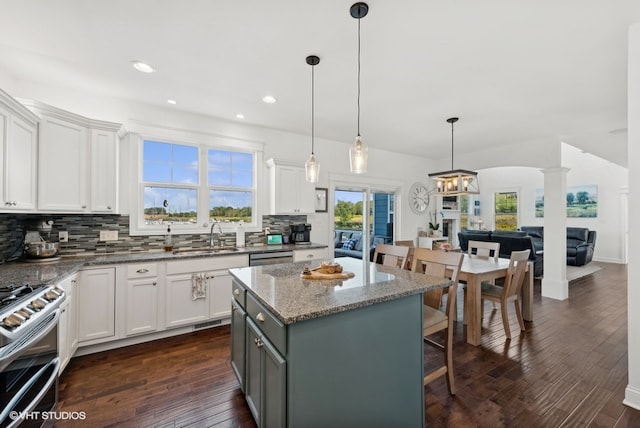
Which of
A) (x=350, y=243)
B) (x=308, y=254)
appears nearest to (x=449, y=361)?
(x=308, y=254)

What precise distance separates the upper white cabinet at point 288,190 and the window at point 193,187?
0.95ft

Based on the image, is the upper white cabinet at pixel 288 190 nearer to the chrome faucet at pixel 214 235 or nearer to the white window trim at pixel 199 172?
the white window trim at pixel 199 172

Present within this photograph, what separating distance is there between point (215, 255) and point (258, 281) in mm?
1560

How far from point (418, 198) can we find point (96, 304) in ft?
19.0

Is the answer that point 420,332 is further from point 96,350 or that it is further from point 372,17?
point 96,350

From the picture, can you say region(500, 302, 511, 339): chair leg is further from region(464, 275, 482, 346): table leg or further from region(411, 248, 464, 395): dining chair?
region(411, 248, 464, 395): dining chair

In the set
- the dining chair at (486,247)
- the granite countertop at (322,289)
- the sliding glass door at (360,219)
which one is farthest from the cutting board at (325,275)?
the sliding glass door at (360,219)

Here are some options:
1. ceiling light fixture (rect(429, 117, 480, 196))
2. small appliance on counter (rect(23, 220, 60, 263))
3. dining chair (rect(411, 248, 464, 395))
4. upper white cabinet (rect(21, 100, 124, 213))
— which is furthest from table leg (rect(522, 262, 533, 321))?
small appliance on counter (rect(23, 220, 60, 263))

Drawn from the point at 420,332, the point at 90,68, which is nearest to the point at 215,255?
the point at 90,68

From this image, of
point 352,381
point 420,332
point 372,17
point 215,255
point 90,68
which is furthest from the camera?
point 215,255

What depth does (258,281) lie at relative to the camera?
73.9 inches

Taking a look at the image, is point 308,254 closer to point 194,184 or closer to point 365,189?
point 194,184

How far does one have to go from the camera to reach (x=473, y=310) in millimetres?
2918

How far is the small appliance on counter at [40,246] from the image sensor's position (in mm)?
2568
